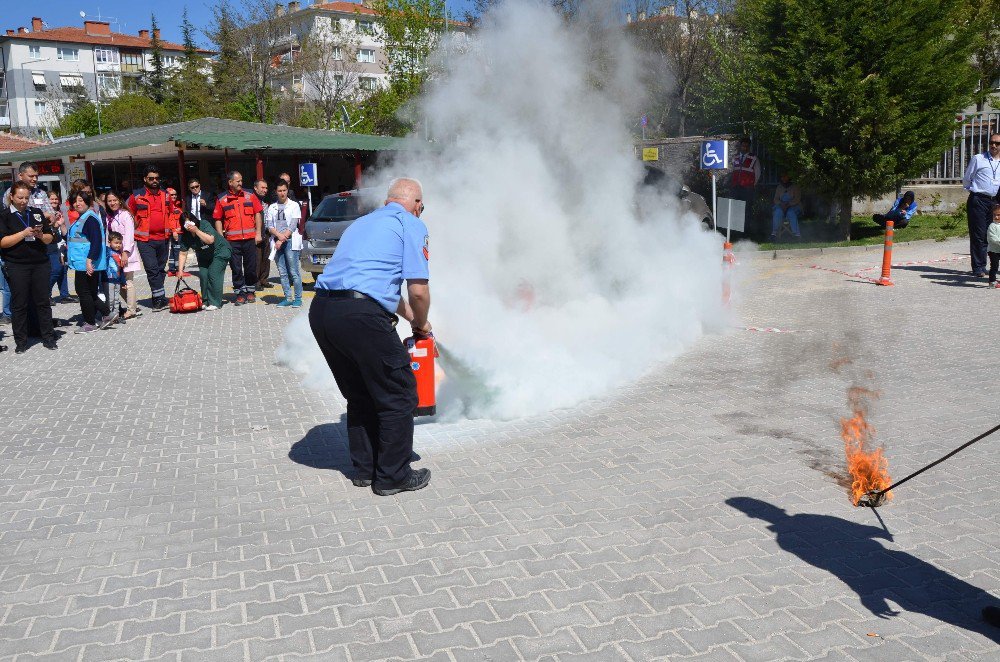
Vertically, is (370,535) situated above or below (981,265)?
below

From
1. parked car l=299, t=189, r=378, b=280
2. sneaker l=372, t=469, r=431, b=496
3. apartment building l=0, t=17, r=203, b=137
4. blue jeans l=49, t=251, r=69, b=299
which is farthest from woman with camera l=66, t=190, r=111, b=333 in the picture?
apartment building l=0, t=17, r=203, b=137

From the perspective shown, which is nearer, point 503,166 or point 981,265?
point 503,166

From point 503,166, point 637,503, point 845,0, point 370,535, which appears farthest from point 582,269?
point 845,0

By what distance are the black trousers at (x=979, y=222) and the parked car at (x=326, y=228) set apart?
9.33m

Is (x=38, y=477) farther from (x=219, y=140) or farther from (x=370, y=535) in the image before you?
(x=219, y=140)

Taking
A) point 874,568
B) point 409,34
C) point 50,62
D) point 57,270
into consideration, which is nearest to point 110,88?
point 50,62

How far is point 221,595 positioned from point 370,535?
896 millimetres

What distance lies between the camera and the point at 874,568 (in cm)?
404

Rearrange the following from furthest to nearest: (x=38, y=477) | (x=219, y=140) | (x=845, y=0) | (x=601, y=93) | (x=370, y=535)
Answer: (x=219, y=140)
(x=845, y=0)
(x=601, y=93)
(x=38, y=477)
(x=370, y=535)

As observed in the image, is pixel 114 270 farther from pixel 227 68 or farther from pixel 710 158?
pixel 227 68

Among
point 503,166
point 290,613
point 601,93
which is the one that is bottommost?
point 290,613

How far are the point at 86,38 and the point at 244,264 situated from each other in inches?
3739

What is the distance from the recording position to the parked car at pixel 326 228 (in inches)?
573

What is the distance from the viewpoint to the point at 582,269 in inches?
380
